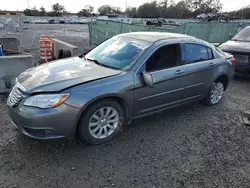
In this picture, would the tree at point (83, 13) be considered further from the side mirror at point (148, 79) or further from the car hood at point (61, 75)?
the side mirror at point (148, 79)

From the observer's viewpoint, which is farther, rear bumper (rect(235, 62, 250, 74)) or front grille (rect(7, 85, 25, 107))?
rear bumper (rect(235, 62, 250, 74))

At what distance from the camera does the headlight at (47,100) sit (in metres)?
2.81

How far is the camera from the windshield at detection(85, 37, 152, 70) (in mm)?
3589

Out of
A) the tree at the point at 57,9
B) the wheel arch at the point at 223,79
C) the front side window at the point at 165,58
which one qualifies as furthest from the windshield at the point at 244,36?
the tree at the point at 57,9

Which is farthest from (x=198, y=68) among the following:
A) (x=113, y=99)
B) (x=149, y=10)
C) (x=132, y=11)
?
(x=132, y=11)

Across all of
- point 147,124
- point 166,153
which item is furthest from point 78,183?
point 147,124

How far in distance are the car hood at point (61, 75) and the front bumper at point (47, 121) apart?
0.28 metres

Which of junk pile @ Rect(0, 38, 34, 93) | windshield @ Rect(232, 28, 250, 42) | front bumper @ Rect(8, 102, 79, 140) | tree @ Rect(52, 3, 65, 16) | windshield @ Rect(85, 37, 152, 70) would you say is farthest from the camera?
tree @ Rect(52, 3, 65, 16)

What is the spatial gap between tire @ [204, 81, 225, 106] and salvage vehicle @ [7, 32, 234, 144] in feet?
0.37

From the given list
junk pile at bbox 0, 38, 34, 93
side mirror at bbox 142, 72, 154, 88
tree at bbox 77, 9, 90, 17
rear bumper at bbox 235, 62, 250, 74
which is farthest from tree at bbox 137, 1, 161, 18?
side mirror at bbox 142, 72, 154, 88

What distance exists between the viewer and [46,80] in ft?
10.2

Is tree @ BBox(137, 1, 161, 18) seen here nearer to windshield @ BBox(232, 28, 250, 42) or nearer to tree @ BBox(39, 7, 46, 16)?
tree @ BBox(39, 7, 46, 16)

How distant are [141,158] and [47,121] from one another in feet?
4.45

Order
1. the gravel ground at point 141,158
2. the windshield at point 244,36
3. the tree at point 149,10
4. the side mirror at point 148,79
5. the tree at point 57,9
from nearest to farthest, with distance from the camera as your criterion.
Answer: the gravel ground at point 141,158 < the side mirror at point 148,79 < the windshield at point 244,36 < the tree at point 149,10 < the tree at point 57,9
